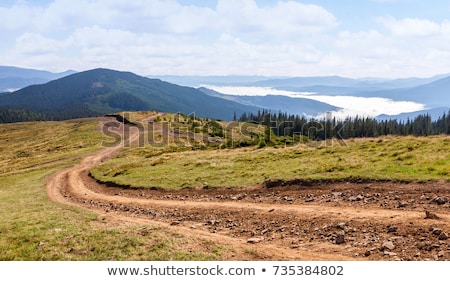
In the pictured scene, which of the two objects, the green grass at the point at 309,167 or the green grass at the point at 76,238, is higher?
A: the green grass at the point at 309,167

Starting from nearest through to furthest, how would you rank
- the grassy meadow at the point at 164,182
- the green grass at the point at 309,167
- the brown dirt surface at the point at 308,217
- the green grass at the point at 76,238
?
1. the brown dirt surface at the point at 308,217
2. the green grass at the point at 76,238
3. the grassy meadow at the point at 164,182
4. the green grass at the point at 309,167

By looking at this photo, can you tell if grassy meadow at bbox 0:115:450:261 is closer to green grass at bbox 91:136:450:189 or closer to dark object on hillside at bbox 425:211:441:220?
green grass at bbox 91:136:450:189

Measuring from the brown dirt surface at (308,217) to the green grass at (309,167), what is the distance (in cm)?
130

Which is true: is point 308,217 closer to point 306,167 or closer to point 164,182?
point 306,167

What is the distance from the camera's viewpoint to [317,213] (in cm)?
1653

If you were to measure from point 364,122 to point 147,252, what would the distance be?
18563 cm

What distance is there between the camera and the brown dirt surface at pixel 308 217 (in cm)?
1239

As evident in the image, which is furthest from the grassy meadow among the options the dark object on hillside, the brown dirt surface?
the dark object on hillside

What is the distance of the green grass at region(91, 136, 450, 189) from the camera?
21.7 meters

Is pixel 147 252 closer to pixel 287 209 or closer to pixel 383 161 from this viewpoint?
pixel 287 209

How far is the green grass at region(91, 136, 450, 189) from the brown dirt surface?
1300mm

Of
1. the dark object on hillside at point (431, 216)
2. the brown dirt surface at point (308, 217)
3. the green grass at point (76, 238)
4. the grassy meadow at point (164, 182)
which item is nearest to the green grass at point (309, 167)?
the grassy meadow at point (164, 182)

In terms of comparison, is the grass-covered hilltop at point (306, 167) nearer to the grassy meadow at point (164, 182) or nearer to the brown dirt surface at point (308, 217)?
the grassy meadow at point (164, 182)

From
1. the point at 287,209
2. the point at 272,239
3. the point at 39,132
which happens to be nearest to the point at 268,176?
the point at 287,209
